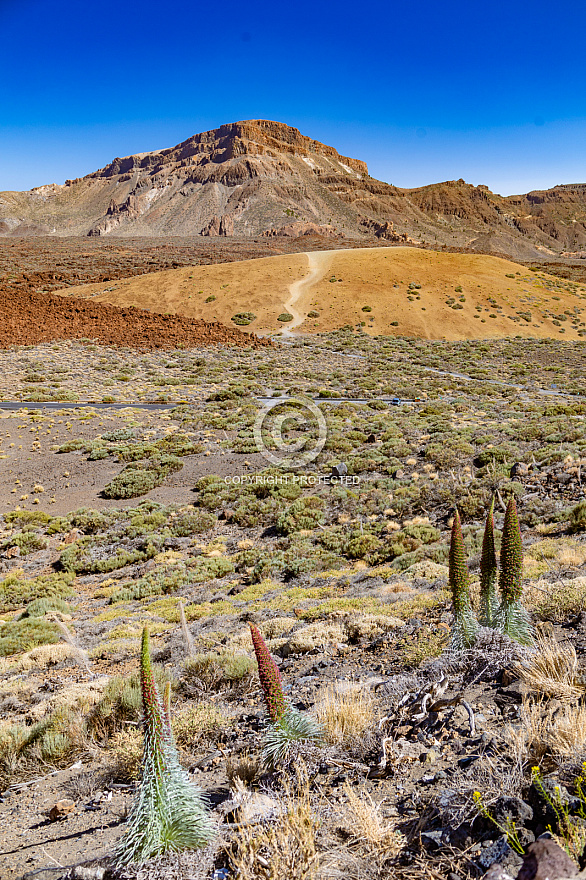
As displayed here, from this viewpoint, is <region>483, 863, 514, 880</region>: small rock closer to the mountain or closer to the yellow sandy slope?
the yellow sandy slope

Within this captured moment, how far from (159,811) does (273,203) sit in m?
120

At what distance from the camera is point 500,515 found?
10.3 m

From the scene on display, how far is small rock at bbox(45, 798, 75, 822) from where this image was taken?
301 centimetres

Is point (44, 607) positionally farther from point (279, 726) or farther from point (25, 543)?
point (279, 726)

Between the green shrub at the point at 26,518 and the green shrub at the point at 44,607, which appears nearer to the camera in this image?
the green shrub at the point at 44,607

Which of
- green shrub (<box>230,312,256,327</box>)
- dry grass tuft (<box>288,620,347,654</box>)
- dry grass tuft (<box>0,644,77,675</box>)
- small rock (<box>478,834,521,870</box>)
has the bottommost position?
dry grass tuft (<box>0,644,77,675</box>)

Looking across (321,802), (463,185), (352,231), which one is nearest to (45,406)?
(321,802)

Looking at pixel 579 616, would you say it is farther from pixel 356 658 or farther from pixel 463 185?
pixel 463 185

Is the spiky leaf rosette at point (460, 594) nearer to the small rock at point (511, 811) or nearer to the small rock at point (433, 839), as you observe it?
the small rock at point (511, 811)

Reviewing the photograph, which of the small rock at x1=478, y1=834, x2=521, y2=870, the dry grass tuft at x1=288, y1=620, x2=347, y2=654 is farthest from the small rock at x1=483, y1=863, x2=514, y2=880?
the dry grass tuft at x1=288, y1=620, x2=347, y2=654

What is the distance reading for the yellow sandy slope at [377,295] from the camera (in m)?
42.2

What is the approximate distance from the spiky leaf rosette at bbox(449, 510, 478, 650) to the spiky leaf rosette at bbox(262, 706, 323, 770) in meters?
1.34

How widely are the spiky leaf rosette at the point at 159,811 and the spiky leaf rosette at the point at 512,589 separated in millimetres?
2413

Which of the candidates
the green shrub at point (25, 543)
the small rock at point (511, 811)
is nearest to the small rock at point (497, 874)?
the small rock at point (511, 811)
